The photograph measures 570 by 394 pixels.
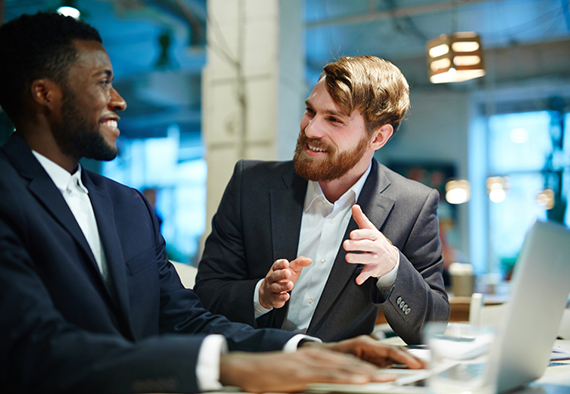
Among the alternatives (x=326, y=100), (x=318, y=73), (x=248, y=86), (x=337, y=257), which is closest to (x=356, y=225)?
(x=337, y=257)

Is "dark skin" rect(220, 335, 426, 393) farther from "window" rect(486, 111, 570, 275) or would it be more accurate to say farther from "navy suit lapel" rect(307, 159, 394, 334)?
"window" rect(486, 111, 570, 275)

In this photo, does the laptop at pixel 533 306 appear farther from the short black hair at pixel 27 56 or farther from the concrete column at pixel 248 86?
the concrete column at pixel 248 86

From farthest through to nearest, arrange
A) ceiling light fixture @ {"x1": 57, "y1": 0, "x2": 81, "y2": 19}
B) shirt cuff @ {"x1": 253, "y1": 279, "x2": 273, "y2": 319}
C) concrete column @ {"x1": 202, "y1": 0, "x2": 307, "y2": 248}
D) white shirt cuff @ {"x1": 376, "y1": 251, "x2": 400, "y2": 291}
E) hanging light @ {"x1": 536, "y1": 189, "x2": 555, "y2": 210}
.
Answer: hanging light @ {"x1": 536, "y1": 189, "x2": 555, "y2": 210} < concrete column @ {"x1": 202, "y1": 0, "x2": 307, "y2": 248} < ceiling light fixture @ {"x1": 57, "y1": 0, "x2": 81, "y2": 19} < shirt cuff @ {"x1": 253, "y1": 279, "x2": 273, "y2": 319} < white shirt cuff @ {"x1": 376, "y1": 251, "x2": 400, "y2": 291}

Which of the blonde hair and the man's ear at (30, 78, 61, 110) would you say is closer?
the man's ear at (30, 78, 61, 110)

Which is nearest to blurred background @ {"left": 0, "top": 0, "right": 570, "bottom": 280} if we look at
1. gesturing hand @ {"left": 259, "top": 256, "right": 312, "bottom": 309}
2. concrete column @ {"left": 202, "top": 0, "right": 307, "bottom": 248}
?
concrete column @ {"left": 202, "top": 0, "right": 307, "bottom": 248}

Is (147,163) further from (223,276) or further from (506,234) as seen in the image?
(223,276)

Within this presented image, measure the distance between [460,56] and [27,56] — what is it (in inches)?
127

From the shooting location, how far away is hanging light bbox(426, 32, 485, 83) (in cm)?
372

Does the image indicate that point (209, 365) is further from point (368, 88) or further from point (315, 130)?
point (368, 88)

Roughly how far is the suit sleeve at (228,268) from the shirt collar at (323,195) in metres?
0.27

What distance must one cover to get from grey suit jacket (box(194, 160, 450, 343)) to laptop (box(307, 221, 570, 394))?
2.03ft

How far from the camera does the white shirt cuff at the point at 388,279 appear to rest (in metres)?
1.54

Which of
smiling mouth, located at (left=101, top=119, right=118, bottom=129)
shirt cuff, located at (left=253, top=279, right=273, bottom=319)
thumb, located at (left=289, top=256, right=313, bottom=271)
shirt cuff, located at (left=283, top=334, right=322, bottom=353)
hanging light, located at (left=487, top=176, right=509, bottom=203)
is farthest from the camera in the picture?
hanging light, located at (left=487, top=176, right=509, bottom=203)

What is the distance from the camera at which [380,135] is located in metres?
2.03
